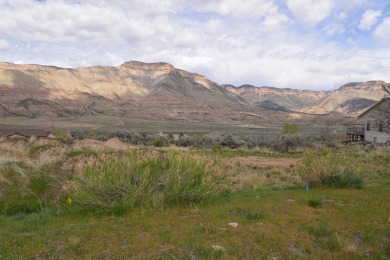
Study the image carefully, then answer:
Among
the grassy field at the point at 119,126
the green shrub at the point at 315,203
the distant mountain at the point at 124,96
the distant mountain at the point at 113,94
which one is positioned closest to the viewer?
the green shrub at the point at 315,203

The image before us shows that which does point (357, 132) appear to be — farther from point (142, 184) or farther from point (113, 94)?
point (113, 94)

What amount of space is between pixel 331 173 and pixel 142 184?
5.97 meters

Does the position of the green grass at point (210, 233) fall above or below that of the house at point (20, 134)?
above

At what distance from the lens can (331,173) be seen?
1116 centimetres

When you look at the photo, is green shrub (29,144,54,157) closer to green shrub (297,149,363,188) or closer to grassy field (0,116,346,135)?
green shrub (297,149,363,188)

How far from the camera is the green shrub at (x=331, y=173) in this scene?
11.1m

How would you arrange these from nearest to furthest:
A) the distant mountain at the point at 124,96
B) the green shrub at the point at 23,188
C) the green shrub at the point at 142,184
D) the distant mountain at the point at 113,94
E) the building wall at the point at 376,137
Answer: the green shrub at the point at 142,184, the green shrub at the point at 23,188, the building wall at the point at 376,137, the distant mountain at the point at 113,94, the distant mountain at the point at 124,96

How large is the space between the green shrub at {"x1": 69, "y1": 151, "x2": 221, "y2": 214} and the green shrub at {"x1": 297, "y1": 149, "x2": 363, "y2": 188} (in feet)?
13.0

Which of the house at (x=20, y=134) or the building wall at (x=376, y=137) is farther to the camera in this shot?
the building wall at (x=376, y=137)

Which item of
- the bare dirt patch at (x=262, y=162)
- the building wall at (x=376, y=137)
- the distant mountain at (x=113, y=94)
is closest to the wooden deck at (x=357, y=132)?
the building wall at (x=376, y=137)

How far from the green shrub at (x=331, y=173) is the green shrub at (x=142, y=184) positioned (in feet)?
13.0

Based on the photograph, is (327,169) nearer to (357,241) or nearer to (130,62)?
(357,241)

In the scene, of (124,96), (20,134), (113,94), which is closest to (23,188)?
(20,134)

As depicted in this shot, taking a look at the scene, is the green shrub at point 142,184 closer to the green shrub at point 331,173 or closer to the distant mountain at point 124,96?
the green shrub at point 331,173
